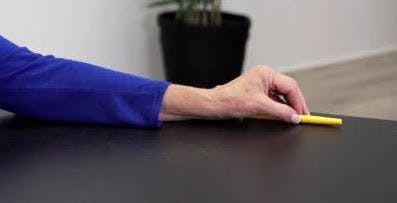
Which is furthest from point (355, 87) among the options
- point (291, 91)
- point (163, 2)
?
point (291, 91)

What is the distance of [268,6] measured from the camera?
359cm

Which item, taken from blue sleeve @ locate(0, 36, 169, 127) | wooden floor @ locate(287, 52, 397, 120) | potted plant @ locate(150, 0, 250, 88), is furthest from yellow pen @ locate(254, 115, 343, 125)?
wooden floor @ locate(287, 52, 397, 120)

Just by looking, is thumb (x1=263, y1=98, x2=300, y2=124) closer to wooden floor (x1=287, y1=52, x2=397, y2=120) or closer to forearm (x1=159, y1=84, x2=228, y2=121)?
forearm (x1=159, y1=84, x2=228, y2=121)

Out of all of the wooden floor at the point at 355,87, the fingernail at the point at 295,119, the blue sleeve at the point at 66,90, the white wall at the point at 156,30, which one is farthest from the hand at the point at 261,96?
the wooden floor at the point at 355,87

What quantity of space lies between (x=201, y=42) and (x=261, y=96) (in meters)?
1.87

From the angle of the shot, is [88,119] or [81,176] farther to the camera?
[88,119]

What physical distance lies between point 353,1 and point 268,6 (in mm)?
754

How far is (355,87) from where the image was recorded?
137 inches

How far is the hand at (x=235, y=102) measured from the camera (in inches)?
37.6

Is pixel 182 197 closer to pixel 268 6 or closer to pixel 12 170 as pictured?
pixel 12 170

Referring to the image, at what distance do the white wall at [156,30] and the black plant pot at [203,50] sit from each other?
0.18 m

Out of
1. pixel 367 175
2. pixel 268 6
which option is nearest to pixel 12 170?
pixel 367 175

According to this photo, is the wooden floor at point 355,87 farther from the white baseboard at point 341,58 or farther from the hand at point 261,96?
the hand at point 261,96

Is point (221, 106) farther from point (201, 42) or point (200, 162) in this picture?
point (201, 42)
